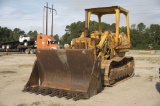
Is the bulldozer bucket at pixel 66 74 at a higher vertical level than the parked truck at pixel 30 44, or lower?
lower

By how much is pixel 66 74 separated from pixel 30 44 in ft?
95.7

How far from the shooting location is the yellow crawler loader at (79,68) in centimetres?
754

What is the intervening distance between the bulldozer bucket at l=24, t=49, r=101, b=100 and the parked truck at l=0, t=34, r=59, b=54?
21.9m

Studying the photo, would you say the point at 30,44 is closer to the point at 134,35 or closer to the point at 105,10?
the point at 105,10

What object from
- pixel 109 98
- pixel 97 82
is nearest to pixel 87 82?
pixel 97 82

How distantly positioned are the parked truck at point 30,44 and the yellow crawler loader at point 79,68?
21.4 meters

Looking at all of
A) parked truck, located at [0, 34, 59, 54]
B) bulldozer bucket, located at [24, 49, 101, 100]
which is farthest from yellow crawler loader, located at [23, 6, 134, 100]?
parked truck, located at [0, 34, 59, 54]

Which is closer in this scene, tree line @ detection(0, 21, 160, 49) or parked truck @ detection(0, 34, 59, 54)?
parked truck @ detection(0, 34, 59, 54)

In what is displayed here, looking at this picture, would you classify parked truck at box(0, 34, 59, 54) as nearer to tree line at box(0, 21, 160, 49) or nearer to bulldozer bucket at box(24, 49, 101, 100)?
bulldozer bucket at box(24, 49, 101, 100)

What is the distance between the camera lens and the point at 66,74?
27.3 ft

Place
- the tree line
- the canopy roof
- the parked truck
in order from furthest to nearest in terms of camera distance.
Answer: the tree line → the parked truck → the canopy roof

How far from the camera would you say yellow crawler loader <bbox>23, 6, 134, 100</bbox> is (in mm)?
7543

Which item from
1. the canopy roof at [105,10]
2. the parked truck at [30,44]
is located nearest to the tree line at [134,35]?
the parked truck at [30,44]

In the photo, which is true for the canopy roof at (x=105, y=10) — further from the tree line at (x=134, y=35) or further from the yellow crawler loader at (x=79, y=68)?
the tree line at (x=134, y=35)
